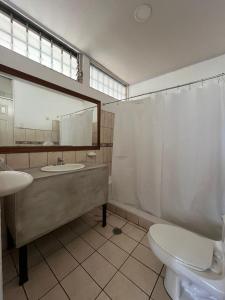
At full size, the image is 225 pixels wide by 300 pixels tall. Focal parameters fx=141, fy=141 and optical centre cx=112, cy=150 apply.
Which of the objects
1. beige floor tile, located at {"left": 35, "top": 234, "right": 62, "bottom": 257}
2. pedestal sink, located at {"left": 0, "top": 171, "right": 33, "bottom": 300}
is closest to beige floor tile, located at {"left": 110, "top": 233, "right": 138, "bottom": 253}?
beige floor tile, located at {"left": 35, "top": 234, "right": 62, "bottom": 257}

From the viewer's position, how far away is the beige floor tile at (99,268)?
1.09 metres

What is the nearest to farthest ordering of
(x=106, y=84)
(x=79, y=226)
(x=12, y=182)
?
(x=12, y=182), (x=79, y=226), (x=106, y=84)

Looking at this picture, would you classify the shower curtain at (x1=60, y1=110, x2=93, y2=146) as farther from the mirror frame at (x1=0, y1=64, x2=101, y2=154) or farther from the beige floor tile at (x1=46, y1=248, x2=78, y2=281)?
the beige floor tile at (x1=46, y1=248, x2=78, y2=281)

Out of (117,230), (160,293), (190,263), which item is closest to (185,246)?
(190,263)

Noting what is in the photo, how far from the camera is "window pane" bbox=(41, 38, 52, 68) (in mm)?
1649

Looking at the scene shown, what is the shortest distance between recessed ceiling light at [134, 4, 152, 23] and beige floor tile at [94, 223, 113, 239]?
7.60 feet

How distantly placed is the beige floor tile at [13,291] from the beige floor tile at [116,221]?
1.02 m

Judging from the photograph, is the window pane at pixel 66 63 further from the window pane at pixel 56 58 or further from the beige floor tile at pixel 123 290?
the beige floor tile at pixel 123 290

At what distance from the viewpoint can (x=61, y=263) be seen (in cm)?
123

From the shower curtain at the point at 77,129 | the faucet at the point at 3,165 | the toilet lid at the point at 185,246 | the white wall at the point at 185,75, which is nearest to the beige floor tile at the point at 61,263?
the toilet lid at the point at 185,246

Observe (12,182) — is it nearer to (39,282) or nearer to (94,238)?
(39,282)

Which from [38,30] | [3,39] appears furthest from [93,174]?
[38,30]

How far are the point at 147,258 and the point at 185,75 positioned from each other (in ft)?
8.08

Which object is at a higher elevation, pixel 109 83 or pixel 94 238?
pixel 109 83
